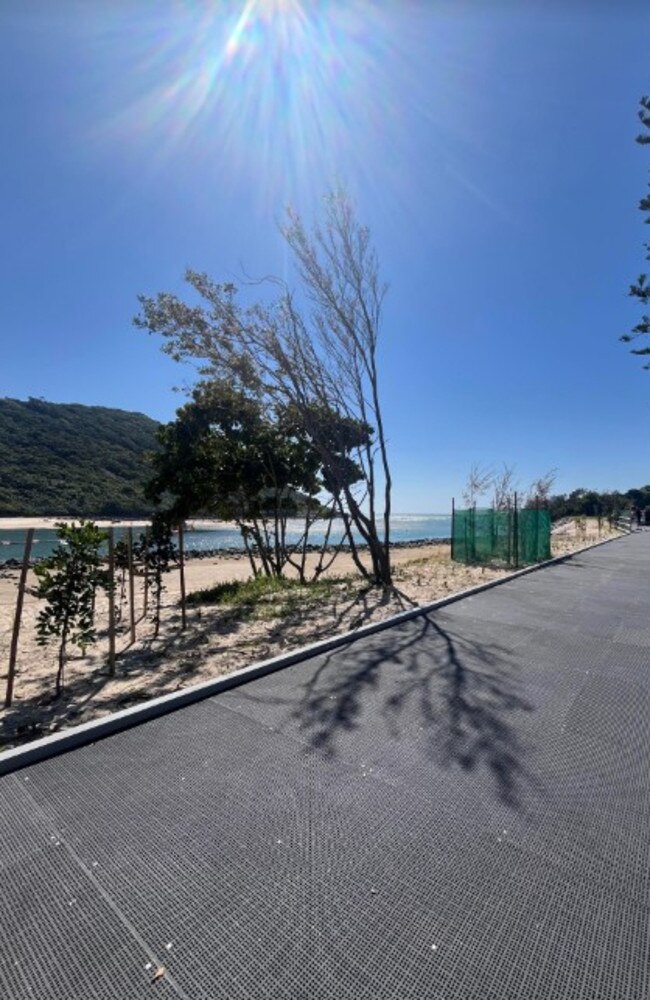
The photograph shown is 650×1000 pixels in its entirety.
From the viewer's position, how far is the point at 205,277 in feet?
30.4

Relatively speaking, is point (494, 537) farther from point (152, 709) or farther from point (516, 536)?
point (152, 709)

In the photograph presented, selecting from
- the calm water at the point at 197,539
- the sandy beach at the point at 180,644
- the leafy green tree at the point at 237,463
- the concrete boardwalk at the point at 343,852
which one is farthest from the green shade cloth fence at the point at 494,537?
Result: the concrete boardwalk at the point at 343,852

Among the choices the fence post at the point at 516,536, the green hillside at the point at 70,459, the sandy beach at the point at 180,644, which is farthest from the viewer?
the green hillside at the point at 70,459

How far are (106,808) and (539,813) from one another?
6.84 ft

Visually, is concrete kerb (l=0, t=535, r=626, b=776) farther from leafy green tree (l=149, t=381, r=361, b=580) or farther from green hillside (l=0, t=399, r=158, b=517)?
green hillside (l=0, t=399, r=158, b=517)

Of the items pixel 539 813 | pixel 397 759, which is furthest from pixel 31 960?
pixel 539 813

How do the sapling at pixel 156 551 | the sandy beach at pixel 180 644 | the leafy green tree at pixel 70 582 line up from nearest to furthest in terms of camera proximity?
the sandy beach at pixel 180 644, the leafy green tree at pixel 70 582, the sapling at pixel 156 551

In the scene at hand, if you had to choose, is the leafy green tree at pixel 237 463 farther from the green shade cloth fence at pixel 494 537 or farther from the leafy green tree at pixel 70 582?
the leafy green tree at pixel 70 582

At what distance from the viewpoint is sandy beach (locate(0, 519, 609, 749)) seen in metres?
3.84

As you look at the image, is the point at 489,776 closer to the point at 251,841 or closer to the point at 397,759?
the point at 397,759

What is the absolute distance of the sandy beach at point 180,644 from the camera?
151 inches

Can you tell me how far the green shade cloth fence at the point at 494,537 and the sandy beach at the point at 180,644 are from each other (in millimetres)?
2798

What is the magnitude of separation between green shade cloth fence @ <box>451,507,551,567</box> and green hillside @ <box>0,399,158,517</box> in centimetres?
4068

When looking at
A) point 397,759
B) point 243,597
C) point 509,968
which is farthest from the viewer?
point 243,597
